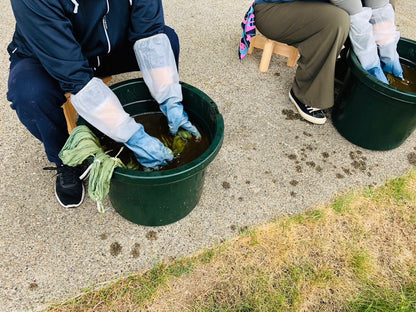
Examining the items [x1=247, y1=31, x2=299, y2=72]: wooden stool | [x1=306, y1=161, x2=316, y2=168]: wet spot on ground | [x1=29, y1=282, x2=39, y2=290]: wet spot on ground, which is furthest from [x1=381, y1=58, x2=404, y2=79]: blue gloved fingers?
[x1=29, y1=282, x2=39, y2=290]: wet spot on ground

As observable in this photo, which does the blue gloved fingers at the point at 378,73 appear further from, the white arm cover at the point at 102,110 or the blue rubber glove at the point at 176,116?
the white arm cover at the point at 102,110

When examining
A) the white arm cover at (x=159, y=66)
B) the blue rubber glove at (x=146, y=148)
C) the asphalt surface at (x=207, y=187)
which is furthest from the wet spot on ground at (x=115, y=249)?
the white arm cover at (x=159, y=66)

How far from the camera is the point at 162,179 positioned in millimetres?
1095

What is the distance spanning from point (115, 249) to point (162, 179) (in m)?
0.50

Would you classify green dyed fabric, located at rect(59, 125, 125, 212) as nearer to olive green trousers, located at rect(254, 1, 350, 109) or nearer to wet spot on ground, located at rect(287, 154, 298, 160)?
wet spot on ground, located at rect(287, 154, 298, 160)

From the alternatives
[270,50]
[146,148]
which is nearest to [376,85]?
[270,50]

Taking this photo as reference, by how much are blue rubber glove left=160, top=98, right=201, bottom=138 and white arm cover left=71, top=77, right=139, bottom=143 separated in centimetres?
22

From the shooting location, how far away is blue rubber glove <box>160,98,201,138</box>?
1.38 m

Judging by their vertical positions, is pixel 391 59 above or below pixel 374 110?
above

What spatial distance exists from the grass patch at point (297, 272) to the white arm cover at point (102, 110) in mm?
604

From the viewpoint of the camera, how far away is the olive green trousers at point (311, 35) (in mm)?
1773

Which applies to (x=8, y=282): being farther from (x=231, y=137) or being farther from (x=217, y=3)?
(x=217, y=3)

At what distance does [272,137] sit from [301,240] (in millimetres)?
680

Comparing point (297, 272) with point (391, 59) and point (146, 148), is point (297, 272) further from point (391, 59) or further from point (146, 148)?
point (391, 59)
